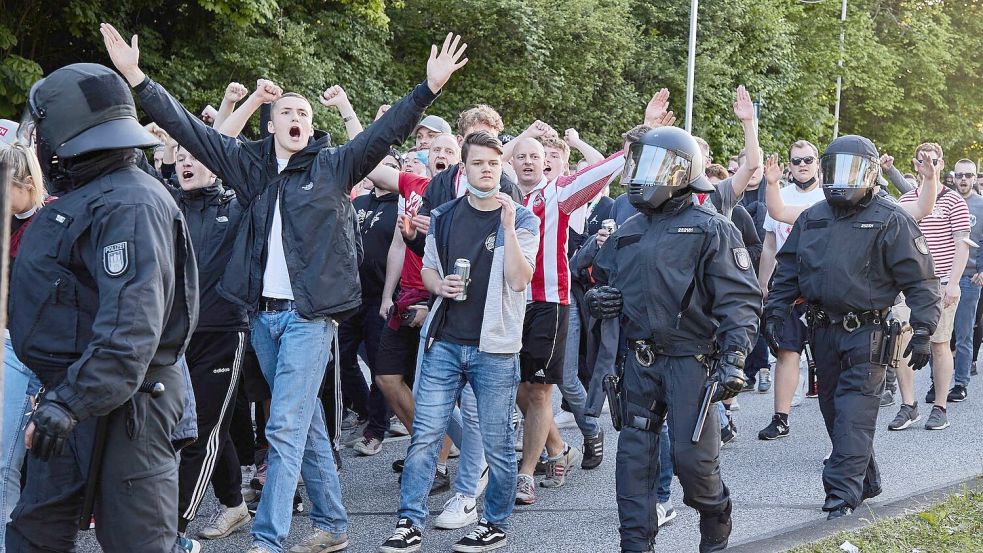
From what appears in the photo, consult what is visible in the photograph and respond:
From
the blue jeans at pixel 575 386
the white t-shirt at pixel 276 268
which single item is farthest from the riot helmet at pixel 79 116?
the blue jeans at pixel 575 386

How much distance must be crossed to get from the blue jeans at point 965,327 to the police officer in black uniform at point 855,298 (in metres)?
4.72

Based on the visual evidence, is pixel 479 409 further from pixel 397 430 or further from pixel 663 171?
pixel 397 430

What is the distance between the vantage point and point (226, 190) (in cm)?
586

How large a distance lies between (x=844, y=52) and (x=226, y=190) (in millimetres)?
33654

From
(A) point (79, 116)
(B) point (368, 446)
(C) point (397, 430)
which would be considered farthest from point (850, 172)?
(A) point (79, 116)

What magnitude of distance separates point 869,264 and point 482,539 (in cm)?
260

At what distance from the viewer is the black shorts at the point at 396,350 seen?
6.88 meters

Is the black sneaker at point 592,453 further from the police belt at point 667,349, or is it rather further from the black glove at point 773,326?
the police belt at point 667,349

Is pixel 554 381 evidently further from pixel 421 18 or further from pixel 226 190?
pixel 421 18

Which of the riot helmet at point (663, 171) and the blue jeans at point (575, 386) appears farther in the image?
the blue jeans at point (575, 386)

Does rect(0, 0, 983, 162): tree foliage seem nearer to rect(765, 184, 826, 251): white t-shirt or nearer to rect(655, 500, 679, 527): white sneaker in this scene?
rect(765, 184, 826, 251): white t-shirt

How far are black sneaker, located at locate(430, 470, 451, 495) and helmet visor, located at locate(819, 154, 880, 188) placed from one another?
9.30ft

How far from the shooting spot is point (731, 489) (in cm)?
704

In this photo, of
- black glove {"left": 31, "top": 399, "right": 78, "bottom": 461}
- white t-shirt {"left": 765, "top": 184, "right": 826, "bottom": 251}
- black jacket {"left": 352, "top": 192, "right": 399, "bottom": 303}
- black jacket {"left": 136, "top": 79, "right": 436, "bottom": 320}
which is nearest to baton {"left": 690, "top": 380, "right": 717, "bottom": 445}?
black jacket {"left": 136, "top": 79, "right": 436, "bottom": 320}
